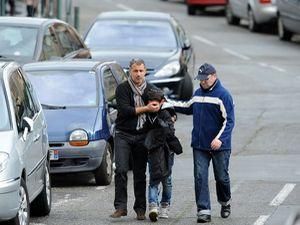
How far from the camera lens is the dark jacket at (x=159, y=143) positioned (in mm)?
11961

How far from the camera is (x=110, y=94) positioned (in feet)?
49.9

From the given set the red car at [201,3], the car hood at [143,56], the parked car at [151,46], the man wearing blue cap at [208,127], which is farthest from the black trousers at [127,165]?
the red car at [201,3]

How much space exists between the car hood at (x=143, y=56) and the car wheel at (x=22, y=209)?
9506 millimetres

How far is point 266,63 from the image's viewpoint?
28.8m

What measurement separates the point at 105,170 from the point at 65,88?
1463 mm

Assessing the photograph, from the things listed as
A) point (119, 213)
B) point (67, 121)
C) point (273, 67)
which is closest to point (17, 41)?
point (67, 121)

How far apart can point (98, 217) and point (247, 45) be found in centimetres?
2109

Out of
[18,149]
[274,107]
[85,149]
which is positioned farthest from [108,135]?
[274,107]

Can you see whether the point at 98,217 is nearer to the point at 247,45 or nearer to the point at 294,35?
the point at 247,45

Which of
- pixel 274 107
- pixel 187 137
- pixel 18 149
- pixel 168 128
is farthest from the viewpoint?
pixel 274 107

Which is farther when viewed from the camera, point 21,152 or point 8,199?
point 21,152

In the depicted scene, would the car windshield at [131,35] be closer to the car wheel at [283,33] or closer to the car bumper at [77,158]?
the car bumper at [77,158]

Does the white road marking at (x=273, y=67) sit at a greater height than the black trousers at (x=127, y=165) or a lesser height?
lesser

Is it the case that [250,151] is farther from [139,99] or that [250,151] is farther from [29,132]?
[29,132]
